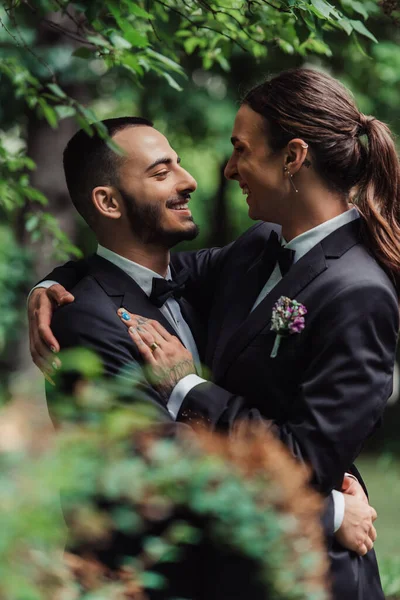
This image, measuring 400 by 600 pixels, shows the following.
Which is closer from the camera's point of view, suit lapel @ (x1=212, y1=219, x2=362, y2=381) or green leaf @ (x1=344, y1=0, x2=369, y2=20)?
suit lapel @ (x1=212, y1=219, x2=362, y2=381)

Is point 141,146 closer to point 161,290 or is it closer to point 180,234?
point 180,234

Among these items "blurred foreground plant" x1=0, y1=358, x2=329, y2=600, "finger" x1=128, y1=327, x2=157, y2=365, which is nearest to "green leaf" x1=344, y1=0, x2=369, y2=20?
"finger" x1=128, y1=327, x2=157, y2=365

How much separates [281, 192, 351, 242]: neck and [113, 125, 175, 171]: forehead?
68 cm

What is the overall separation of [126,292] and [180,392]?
616mm

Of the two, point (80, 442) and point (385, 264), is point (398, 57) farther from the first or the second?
point (80, 442)

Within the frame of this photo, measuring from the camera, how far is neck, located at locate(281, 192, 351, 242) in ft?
10.8

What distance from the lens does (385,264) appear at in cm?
316

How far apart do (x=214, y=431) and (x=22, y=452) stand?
65.7 inches

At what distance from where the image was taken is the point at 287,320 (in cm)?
305

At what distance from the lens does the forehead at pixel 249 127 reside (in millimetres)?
3369

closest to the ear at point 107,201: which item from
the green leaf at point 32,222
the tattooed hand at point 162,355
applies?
the tattooed hand at point 162,355

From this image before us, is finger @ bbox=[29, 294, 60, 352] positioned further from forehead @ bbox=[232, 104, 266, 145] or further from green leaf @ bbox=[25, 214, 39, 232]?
green leaf @ bbox=[25, 214, 39, 232]

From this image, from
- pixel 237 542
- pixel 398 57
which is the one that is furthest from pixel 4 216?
pixel 237 542

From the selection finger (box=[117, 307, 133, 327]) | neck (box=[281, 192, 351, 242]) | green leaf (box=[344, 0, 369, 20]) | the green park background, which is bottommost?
the green park background
